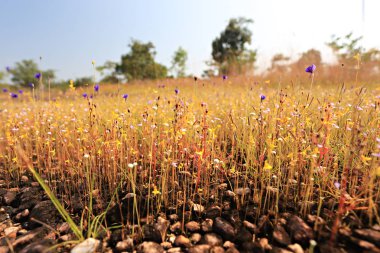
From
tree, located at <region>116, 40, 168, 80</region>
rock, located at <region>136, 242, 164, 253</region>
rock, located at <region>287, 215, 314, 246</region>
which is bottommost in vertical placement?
rock, located at <region>136, 242, 164, 253</region>

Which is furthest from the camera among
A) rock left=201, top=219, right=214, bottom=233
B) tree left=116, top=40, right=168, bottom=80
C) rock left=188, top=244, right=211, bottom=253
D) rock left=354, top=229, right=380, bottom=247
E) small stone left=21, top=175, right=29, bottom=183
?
tree left=116, top=40, right=168, bottom=80

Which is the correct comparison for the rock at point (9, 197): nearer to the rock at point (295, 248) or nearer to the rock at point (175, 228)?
the rock at point (175, 228)

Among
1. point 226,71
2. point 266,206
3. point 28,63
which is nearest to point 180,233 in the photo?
point 266,206

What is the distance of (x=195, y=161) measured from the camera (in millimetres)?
2180

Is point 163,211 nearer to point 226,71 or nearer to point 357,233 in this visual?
point 357,233

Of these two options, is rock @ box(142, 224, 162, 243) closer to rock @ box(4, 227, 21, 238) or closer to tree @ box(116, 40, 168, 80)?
rock @ box(4, 227, 21, 238)

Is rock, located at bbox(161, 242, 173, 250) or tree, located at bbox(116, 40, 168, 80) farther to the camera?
tree, located at bbox(116, 40, 168, 80)

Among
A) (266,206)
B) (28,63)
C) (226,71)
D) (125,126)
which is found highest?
(28,63)

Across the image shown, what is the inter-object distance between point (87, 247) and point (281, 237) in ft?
3.63

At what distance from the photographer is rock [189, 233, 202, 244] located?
142cm

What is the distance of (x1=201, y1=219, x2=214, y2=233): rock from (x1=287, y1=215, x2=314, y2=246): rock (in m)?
0.49

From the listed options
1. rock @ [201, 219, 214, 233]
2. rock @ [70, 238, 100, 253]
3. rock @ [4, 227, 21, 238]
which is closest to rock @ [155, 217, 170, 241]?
rock @ [201, 219, 214, 233]

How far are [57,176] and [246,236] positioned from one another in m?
2.01

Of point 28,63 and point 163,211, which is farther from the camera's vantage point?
point 28,63
